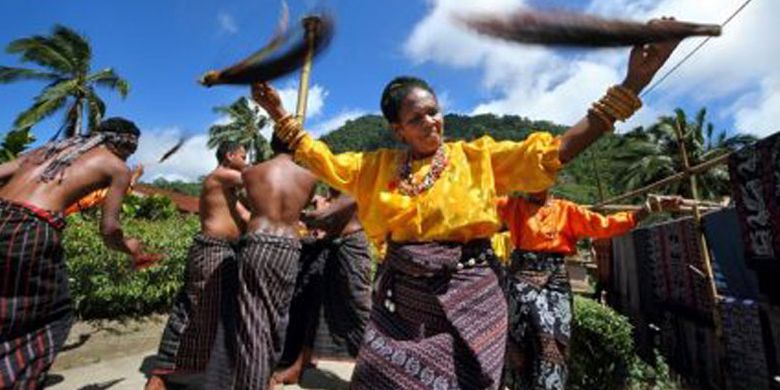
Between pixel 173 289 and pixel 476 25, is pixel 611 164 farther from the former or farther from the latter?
pixel 476 25

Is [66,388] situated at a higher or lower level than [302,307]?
lower

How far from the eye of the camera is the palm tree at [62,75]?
27484mm

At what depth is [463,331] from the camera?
7.49 ft

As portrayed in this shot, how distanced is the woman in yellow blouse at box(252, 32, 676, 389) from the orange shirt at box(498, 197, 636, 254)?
204 centimetres

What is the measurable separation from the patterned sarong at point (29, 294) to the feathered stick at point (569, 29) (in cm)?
239

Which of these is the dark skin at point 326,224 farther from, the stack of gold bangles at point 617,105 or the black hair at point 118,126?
the stack of gold bangles at point 617,105

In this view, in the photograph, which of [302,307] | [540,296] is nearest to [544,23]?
[540,296]

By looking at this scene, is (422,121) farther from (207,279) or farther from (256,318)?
(207,279)

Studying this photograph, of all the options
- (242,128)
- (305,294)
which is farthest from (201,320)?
(242,128)

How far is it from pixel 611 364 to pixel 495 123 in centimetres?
5216

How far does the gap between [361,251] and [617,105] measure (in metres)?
3.50

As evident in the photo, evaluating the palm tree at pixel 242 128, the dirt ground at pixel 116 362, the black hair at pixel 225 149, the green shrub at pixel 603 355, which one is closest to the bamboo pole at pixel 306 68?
the black hair at pixel 225 149

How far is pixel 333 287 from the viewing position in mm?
5215

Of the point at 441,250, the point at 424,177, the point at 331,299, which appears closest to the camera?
the point at 441,250
